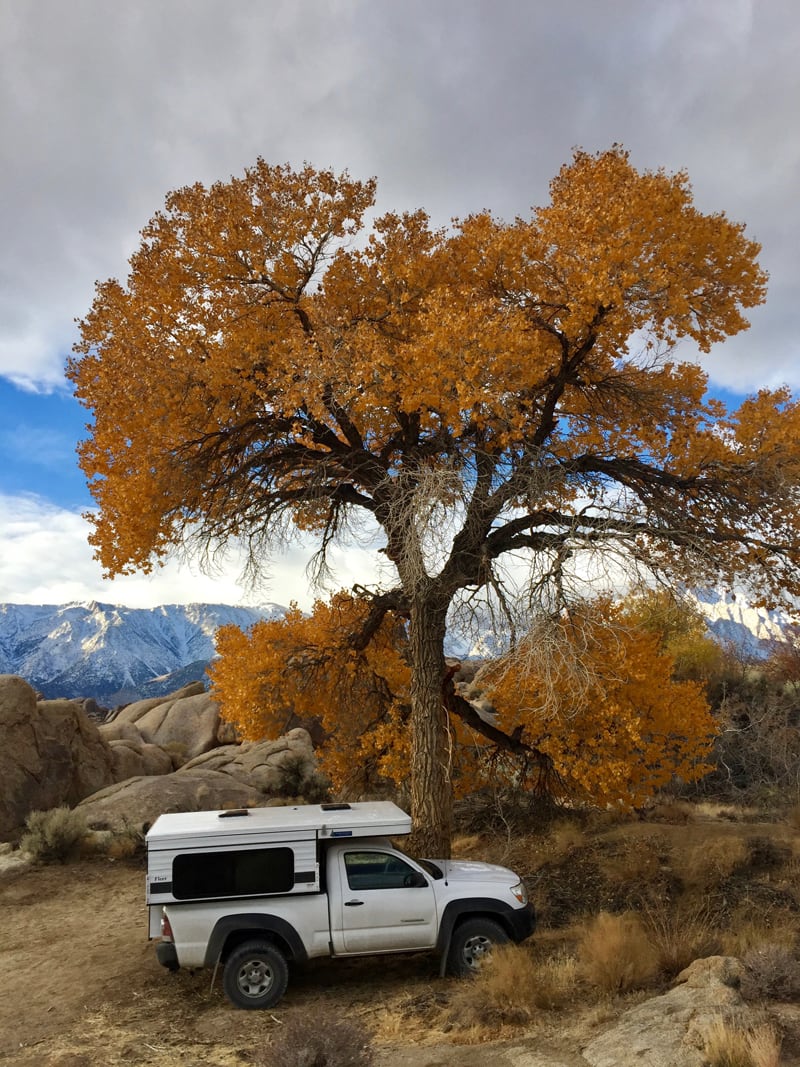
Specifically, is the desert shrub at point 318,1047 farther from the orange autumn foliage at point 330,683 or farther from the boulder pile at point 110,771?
the boulder pile at point 110,771

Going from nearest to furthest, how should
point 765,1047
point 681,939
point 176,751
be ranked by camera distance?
point 765,1047, point 681,939, point 176,751

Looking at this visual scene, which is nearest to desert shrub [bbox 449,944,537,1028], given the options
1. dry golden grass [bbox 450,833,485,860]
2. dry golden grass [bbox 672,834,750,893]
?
dry golden grass [bbox 672,834,750,893]

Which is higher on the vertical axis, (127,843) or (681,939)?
(681,939)

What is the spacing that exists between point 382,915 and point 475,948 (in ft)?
4.32

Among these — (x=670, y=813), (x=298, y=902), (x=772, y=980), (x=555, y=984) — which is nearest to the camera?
(x=772, y=980)

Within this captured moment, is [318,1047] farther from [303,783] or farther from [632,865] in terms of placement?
[303,783]

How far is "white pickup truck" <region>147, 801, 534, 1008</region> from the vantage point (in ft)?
31.5

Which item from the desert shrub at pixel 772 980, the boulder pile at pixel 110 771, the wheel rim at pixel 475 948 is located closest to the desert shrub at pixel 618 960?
the wheel rim at pixel 475 948

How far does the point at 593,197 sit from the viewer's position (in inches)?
499

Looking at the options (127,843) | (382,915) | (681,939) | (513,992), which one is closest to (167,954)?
(382,915)

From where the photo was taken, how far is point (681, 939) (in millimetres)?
9352

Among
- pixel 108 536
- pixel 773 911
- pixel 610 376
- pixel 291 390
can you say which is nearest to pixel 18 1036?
pixel 108 536

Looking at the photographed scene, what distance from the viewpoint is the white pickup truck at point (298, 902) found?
9609 mm

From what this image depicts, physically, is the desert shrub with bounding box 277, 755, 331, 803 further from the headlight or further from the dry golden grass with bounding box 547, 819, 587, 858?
the headlight
